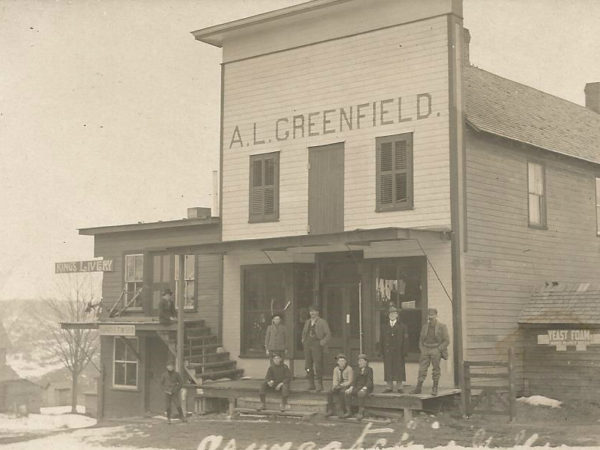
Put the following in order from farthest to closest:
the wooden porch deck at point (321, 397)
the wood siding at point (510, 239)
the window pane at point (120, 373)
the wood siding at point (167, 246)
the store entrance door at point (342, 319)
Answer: the window pane at point (120, 373) < the wood siding at point (167, 246) < the store entrance door at point (342, 319) < the wood siding at point (510, 239) < the wooden porch deck at point (321, 397)

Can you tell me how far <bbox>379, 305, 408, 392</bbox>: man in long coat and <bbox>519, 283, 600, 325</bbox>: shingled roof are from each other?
3629 millimetres

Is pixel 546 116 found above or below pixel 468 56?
below

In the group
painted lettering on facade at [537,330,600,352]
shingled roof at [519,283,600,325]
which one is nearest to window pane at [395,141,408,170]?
shingled roof at [519,283,600,325]

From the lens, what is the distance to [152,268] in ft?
78.5

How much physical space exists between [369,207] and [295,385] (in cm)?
438

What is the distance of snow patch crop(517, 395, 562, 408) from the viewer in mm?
18347

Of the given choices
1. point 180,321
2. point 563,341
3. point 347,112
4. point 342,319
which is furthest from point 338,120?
point 563,341

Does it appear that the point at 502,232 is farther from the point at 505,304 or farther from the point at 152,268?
the point at 152,268

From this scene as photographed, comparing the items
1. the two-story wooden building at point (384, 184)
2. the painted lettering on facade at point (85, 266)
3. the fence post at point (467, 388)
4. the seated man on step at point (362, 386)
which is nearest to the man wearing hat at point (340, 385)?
the seated man on step at point (362, 386)

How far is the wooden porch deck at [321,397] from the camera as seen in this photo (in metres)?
16.4

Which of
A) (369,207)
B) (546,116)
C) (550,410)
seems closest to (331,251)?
(369,207)

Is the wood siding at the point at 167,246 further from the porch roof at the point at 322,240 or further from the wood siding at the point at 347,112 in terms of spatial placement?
the porch roof at the point at 322,240

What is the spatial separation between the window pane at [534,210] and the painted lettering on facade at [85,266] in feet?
39.5

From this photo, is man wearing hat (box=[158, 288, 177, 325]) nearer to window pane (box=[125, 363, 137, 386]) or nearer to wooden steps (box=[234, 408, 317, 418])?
window pane (box=[125, 363, 137, 386])
